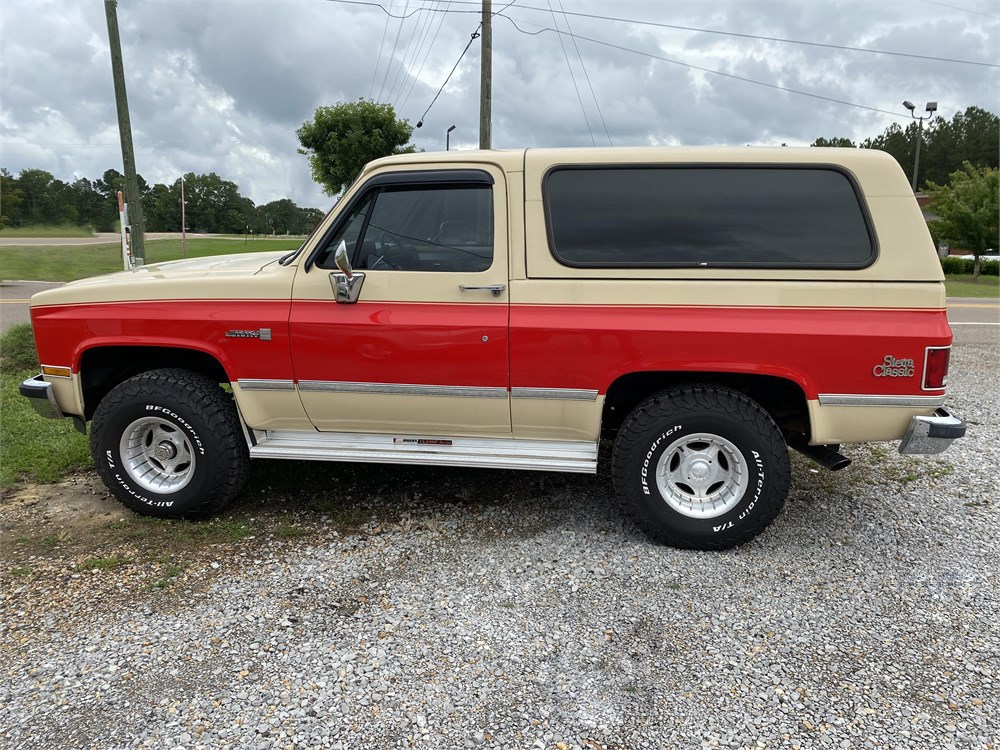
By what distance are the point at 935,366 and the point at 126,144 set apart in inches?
489

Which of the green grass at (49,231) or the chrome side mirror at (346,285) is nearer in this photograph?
the chrome side mirror at (346,285)

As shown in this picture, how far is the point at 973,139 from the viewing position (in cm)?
5906

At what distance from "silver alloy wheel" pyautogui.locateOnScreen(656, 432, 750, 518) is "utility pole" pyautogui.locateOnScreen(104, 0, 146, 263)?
34.9 ft

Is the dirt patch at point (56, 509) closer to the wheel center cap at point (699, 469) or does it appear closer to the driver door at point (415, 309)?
the driver door at point (415, 309)

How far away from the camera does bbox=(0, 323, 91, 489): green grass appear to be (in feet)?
15.1

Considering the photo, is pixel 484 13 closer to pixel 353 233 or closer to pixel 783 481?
pixel 353 233

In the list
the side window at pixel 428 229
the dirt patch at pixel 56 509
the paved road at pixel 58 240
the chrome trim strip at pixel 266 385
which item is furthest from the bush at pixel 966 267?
the dirt patch at pixel 56 509

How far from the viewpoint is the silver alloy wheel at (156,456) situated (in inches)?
154

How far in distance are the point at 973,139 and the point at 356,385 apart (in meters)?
72.0

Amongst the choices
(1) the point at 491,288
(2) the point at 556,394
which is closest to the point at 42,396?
(1) the point at 491,288

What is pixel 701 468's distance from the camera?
360 cm

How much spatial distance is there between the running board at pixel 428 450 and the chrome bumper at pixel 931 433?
60.5 inches

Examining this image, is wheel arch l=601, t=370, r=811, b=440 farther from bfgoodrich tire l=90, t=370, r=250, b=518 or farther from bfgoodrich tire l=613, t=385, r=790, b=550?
bfgoodrich tire l=90, t=370, r=250, b=518

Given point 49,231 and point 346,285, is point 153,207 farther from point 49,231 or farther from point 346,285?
point 346,285
